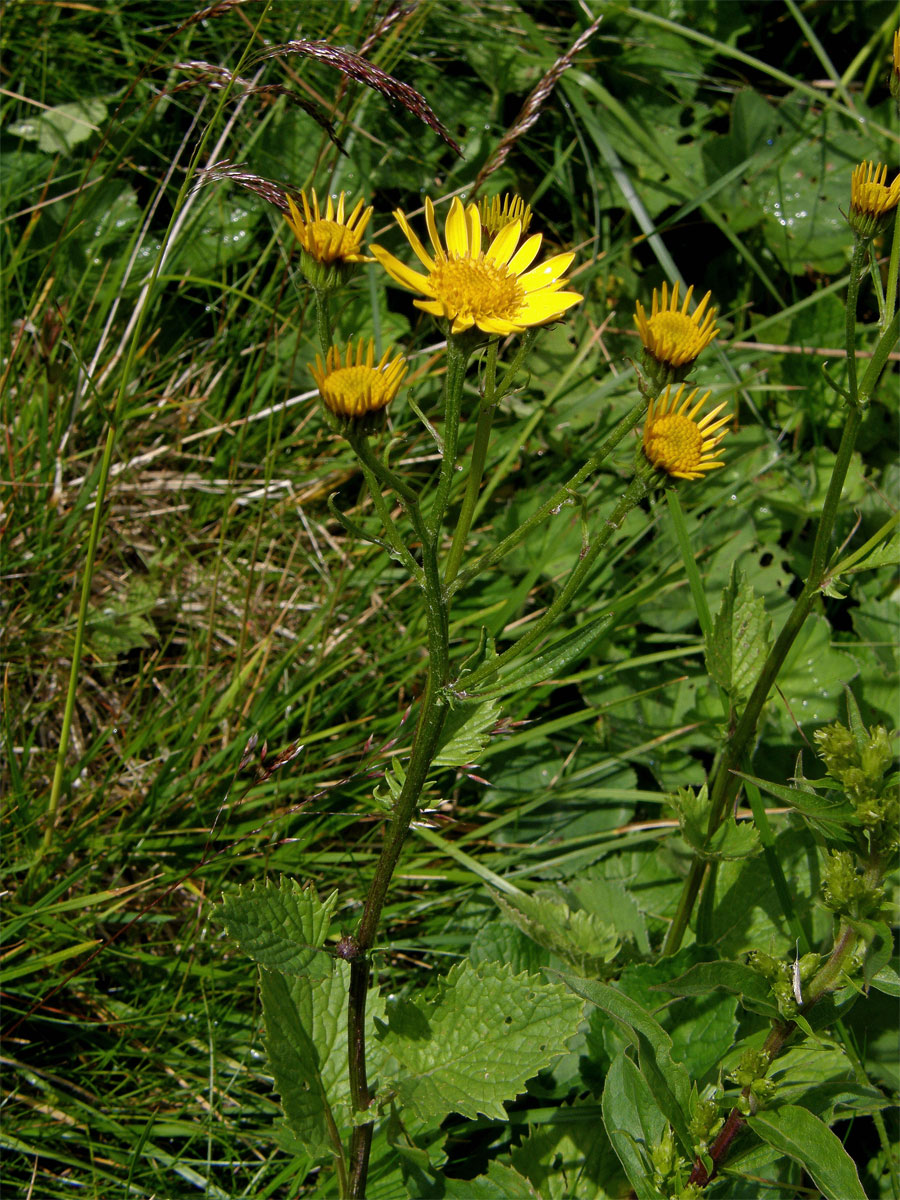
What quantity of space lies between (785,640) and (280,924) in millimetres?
963

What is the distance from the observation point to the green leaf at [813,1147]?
53.9 inches

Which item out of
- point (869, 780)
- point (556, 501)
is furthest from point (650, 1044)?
point (556, 501)

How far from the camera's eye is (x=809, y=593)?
1.64 meters

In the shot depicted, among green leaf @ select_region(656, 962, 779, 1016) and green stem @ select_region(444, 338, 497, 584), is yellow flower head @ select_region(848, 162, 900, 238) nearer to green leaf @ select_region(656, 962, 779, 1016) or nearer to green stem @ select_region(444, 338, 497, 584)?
green stem @ select_region(444, 338, 497, 584)

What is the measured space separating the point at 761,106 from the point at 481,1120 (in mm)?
3133

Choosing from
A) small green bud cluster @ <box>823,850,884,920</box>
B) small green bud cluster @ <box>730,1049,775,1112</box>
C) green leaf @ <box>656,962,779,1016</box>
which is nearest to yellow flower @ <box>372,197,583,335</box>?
small green bud cluster @ <box>823,850,884,920</box>

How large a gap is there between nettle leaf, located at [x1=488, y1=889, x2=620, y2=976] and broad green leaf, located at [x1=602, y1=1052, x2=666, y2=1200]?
0.81 feet

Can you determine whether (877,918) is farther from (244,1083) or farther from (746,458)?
(746,458)

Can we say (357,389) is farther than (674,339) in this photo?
No

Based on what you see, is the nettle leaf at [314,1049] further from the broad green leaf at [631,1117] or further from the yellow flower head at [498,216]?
the yellow flower head at [498,216]

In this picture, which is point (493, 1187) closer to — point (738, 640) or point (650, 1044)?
point (650, 1044)

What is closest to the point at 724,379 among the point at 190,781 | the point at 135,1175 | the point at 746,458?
the point at 746,458

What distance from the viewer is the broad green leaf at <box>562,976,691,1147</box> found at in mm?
1489

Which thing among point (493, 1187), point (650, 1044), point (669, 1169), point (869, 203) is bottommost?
point (493, 1187)
